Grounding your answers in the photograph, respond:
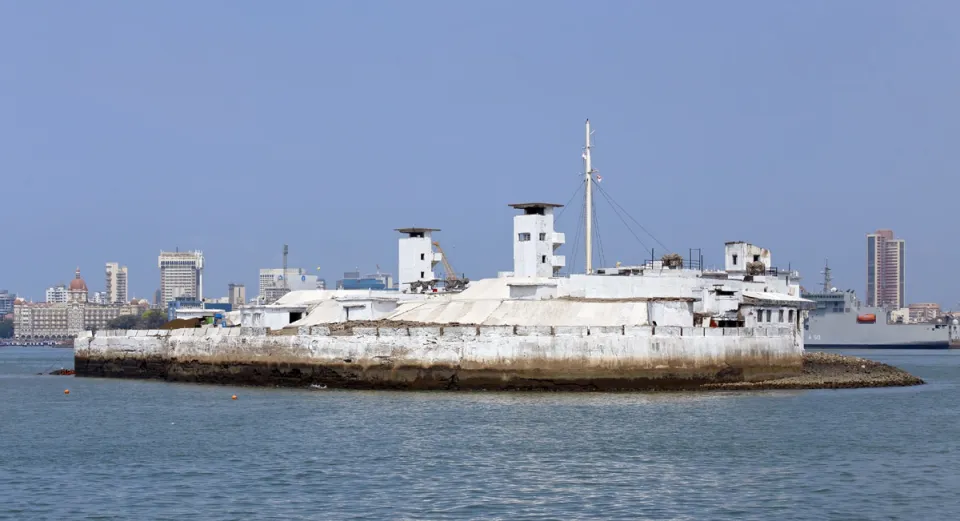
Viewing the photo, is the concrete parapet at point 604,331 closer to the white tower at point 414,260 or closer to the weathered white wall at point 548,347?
the weathered white wall at point 548,347

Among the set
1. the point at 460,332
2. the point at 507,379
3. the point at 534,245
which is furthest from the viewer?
the point at 534,245

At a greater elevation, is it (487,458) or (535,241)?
(535,241)

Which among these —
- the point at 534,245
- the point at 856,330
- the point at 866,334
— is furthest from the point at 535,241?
the point at 866,334

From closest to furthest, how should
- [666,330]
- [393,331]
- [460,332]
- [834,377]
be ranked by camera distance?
[666,330] < [460,332] < [393,331] < [834,377]

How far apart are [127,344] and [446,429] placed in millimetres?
42138

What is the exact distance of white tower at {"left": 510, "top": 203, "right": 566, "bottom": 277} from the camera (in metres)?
73.4

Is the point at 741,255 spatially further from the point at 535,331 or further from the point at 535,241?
the point at 535,331

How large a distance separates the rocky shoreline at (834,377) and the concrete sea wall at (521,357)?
0.65 m

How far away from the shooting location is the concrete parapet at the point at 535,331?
55.0m

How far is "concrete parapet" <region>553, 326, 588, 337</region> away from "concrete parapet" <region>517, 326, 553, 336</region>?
0.26 meters

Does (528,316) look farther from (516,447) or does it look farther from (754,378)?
(516,447)

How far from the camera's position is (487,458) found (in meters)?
35.0

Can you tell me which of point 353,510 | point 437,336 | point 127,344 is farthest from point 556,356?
point 127,344

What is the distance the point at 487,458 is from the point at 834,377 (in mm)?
32942
